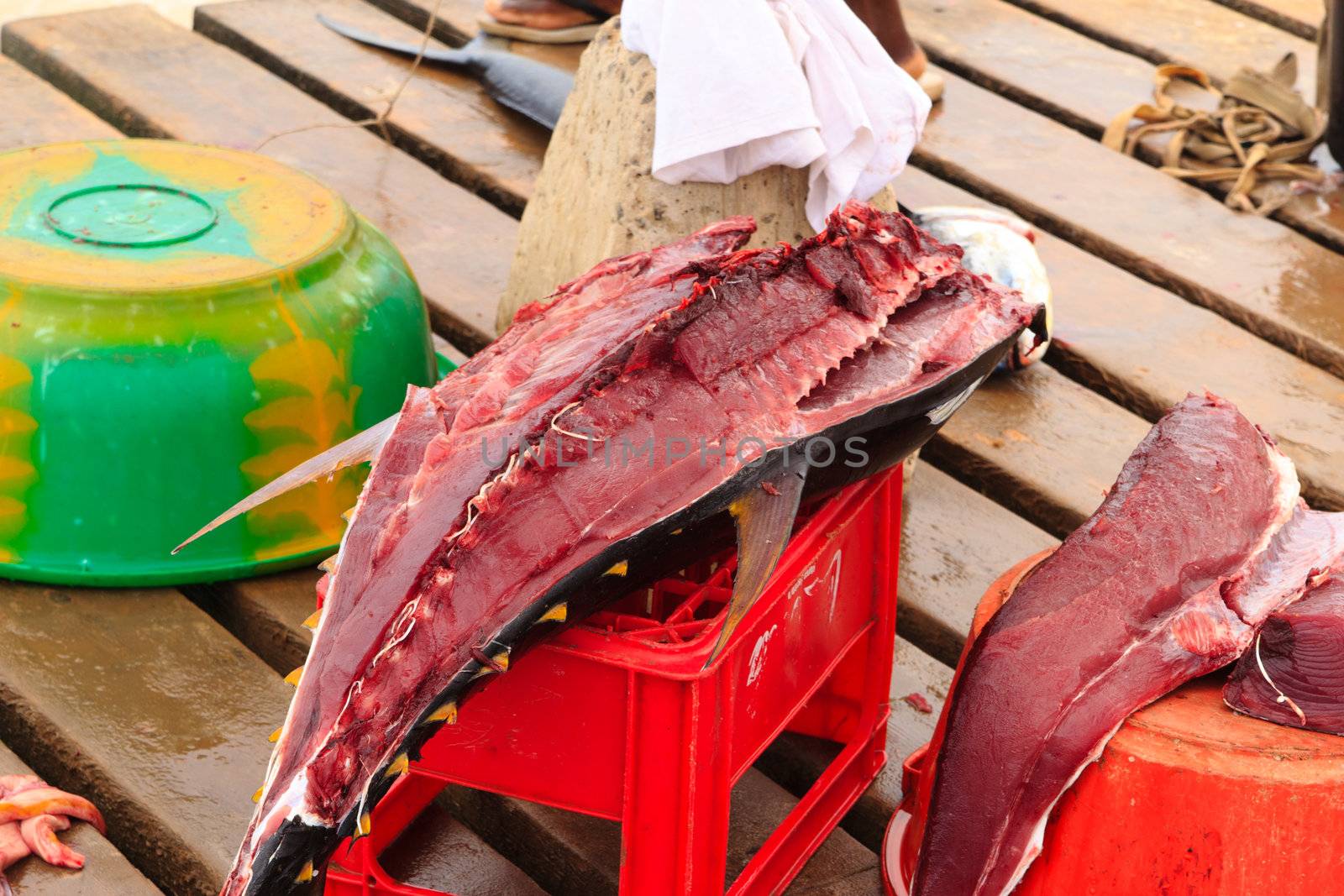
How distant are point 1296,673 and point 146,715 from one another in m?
1.89

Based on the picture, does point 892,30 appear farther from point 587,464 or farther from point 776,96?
point 587,464

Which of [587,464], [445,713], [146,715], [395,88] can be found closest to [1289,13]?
[395,88]

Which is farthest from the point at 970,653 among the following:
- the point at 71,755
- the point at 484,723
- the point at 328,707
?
the point at 71,755

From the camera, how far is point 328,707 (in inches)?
75.5

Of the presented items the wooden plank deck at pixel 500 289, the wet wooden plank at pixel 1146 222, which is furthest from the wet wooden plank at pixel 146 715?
the wet wooden plank at pixel 1146 222

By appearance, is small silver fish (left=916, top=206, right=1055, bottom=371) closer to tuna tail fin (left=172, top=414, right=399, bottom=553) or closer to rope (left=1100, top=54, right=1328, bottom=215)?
rope (left=1100, top=54, right=1328, bottom=215)

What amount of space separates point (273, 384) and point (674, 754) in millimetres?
1255

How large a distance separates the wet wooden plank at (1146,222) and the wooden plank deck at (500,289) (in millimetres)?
10

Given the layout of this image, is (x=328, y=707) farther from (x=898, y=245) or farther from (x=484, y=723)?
(x=898, y=245)

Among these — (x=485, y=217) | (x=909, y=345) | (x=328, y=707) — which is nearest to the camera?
(x=328, y=707)

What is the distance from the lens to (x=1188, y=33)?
19.0 feet

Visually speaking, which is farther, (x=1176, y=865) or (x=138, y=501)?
(x=138, y=501)

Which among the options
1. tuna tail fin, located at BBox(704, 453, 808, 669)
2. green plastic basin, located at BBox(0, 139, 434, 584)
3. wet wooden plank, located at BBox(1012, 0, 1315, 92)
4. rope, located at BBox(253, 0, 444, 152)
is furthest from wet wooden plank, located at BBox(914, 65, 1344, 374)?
tuna tail fin, located at BBox(704, 453, 808, 669)

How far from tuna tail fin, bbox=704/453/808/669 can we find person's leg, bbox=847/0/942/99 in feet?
9.53
